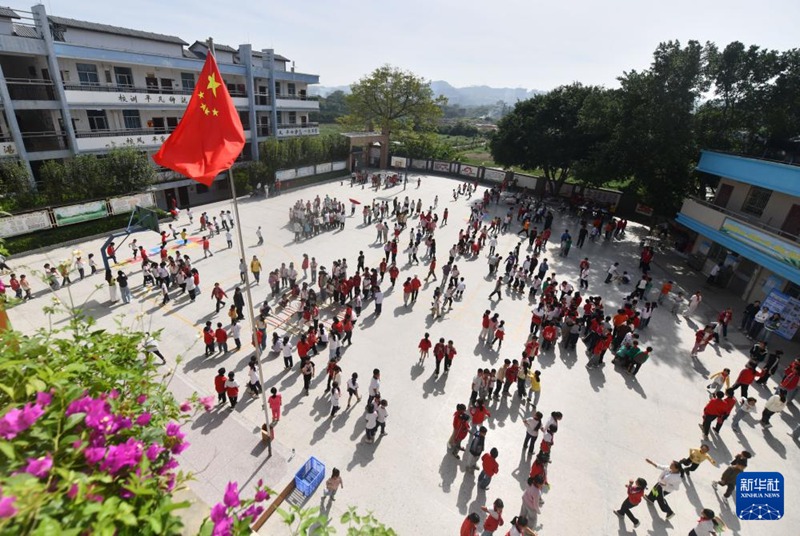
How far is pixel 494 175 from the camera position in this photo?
42281 mm

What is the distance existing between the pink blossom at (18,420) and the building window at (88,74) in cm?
3006

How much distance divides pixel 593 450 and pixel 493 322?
4.98 metres

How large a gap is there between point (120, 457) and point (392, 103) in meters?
49.7

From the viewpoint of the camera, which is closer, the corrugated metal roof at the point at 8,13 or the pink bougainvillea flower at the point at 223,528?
the pink bougainvillea flower at the point at 223,528

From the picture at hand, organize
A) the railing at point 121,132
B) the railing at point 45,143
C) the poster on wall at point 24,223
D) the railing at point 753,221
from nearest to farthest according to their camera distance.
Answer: the railing at point 753,221 < the poster on wall at point 24,223 < the railing at point 45,143 < the railing at point 121,132

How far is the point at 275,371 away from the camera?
12.5 m

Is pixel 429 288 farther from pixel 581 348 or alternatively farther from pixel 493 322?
pixel 581 348

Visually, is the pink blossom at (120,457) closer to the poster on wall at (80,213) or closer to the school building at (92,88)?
the poster on wall at (80,213)

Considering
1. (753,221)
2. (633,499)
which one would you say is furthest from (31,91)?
(753,221)

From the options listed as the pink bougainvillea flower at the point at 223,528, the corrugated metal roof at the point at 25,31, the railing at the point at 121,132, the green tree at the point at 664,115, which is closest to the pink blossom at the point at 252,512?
the pink bougainvillea flower at the point at 223,528

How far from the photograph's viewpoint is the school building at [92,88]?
21.3 meters

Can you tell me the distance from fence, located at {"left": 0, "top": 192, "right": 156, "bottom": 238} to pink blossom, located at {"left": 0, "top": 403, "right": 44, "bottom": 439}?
75.4 ft

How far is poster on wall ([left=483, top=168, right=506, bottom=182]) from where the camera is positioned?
4169cm

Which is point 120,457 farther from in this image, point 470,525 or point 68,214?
point 68,214
